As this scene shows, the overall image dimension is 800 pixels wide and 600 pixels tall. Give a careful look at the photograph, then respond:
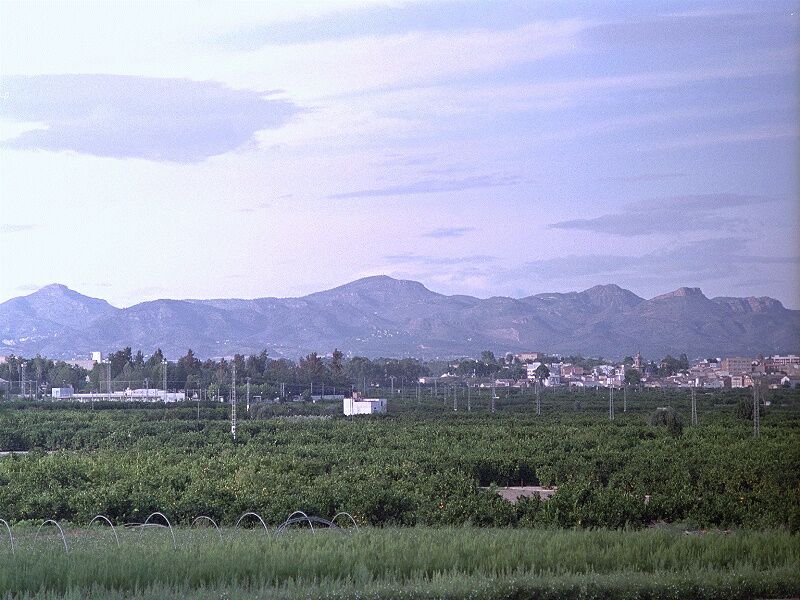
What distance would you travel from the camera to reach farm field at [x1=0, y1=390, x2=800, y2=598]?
8773mm

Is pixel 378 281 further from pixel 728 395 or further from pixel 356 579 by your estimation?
pixel 356 579

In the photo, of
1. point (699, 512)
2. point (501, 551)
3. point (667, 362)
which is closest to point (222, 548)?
point (501, 551)

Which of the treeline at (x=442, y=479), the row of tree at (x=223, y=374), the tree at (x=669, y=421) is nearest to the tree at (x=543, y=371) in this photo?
the row of tree at (x=223, y=374)

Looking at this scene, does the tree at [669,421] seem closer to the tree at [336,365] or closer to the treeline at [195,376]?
the treeline at [195,376]

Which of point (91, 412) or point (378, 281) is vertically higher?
point (378, 281)

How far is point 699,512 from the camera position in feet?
48.9

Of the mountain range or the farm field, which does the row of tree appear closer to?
the mountain range

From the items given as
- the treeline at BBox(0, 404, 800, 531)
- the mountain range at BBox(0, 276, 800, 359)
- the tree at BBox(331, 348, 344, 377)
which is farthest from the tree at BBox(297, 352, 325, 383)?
the treeline at BBox(0, 404, 800, 531)

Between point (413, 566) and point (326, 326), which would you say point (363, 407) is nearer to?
point (413, 566)

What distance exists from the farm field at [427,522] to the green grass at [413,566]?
2 cm

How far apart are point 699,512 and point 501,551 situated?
19.7ft

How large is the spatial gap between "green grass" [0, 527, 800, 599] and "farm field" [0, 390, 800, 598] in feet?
0.08

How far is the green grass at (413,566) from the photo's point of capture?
8398mm

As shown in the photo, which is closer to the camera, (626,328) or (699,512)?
(699,512)
